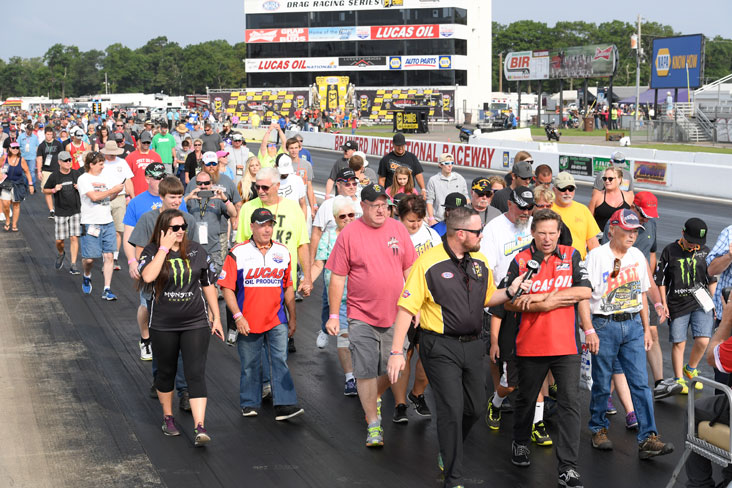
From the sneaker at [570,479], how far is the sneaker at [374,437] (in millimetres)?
1597

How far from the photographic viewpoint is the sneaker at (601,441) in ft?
22.9

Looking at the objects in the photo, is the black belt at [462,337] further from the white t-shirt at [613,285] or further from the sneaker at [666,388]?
the sneaker at [666,388]

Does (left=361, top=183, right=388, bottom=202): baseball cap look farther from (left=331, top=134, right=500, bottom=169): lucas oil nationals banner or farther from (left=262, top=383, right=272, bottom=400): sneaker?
(left=331, top=134, right=500, bottom=169): lucas oil nationals banner

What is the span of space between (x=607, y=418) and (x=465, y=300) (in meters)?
2.43

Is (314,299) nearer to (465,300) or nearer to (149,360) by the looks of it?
(149,360)

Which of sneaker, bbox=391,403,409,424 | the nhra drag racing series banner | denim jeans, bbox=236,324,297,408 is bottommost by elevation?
sneaker, bbox=391,403,409,424

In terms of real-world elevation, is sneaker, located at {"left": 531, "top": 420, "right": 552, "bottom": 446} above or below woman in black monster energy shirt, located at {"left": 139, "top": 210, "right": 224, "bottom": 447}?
below

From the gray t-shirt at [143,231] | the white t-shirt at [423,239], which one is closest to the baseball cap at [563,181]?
the white t-shirt at [423,239]

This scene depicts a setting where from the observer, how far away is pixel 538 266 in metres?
6.19

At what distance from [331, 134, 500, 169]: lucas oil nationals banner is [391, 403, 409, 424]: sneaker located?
23587mm

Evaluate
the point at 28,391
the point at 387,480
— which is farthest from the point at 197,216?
the point at 387,480

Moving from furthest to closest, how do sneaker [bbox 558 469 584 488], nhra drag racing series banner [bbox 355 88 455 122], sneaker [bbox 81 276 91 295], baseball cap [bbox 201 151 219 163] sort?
nhra drag racing series banner [bbox 355 88 455 122], sneaker [bbox 81 276 91 295], baseball cap [bbox 201 151 219 163], sneaker [bbox 558 469 584 488]

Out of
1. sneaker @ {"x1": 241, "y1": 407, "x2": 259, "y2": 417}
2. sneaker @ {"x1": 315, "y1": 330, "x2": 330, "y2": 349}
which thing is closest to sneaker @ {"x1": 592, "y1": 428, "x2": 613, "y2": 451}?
sneaker @ {"x1": 241, "y1": 407, "x2": 259, "y2": 417}

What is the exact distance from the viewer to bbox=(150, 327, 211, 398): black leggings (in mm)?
7246
